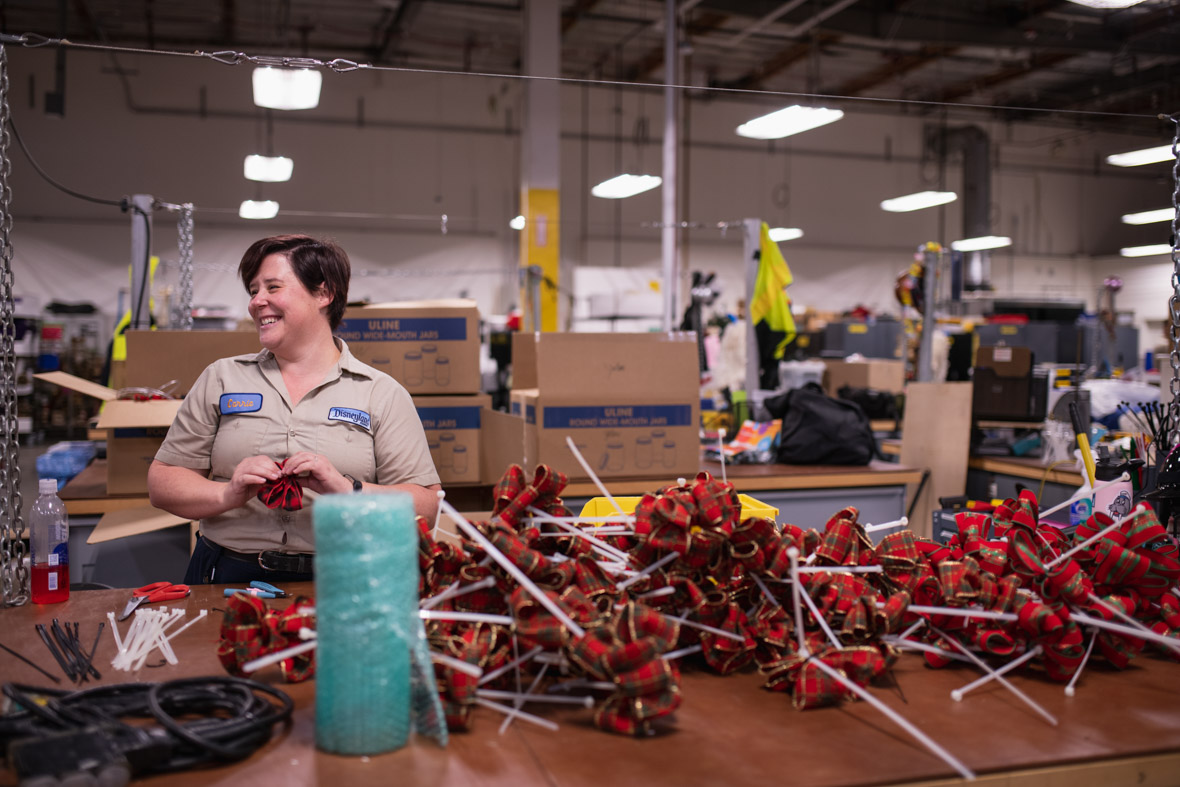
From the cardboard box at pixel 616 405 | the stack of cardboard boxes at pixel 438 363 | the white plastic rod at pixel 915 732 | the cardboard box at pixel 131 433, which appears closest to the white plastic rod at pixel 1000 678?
the white plastic rod at pixel 915 732

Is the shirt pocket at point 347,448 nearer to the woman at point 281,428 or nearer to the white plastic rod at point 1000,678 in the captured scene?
the woman at point 281,428

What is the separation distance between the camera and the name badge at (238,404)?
71.9 inches

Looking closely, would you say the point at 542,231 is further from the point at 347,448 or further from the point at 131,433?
the point at 347,448

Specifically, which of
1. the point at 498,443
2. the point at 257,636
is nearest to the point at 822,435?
the point at 498,443

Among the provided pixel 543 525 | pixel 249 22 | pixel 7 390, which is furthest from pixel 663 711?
pixel 249 22

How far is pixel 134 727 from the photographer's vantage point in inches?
35.4

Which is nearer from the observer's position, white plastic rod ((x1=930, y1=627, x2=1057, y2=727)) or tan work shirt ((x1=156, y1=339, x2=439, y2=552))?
white plastic rod ((x1=930, y1=627, x2=1057, y2=727))

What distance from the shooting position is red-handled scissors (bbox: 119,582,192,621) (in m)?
1.46

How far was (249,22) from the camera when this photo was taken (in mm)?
10227

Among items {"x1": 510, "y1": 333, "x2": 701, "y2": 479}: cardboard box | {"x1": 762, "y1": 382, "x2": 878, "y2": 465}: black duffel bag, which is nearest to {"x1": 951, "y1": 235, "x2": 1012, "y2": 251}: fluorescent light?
{"x1": 762, "y1": 382, "x2": 878, "y2": 465}: black duffel bag

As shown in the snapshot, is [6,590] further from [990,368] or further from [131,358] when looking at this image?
[990,368]

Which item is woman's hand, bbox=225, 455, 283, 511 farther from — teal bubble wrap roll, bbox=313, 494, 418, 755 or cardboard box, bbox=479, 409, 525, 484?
cardboard box, bbox=479, 409, 525, 484

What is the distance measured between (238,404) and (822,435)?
2794mm

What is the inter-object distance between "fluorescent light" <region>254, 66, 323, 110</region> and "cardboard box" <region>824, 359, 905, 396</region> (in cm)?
442
